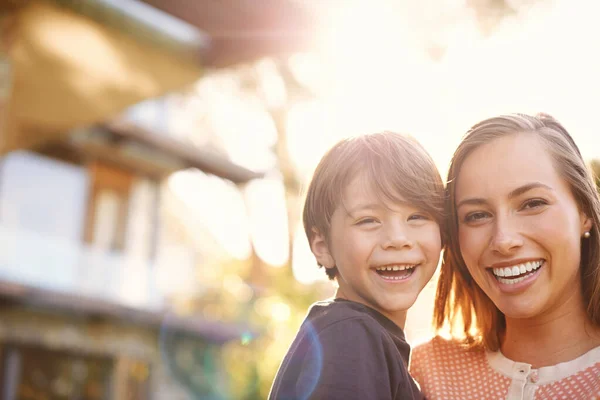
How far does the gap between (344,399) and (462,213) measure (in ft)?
1.92

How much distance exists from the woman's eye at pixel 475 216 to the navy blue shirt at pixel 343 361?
35 cm

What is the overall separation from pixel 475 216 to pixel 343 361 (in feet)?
1.76

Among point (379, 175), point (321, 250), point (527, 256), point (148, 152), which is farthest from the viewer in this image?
point (148, 152)

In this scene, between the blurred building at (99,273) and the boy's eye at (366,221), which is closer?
the boy's eye at (366,221)

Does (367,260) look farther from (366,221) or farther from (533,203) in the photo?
(533,203)

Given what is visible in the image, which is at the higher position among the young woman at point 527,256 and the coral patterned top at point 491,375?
the young woman at point 527,256

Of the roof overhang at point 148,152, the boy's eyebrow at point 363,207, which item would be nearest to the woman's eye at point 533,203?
the boy's eyebrow at point 363,207

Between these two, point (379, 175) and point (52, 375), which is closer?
point (379, 175)

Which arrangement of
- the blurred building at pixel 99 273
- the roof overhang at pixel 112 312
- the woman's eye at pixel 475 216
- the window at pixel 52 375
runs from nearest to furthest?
the woman's eye at pixel 475 216 < the roof overhang at pixel 112 312 < the window at pixel 52 375 < the blurred building at pixel 99 273

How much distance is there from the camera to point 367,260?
1623mm

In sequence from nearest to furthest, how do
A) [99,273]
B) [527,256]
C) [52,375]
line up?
1. [527,256]
2. [52,375]
3. [99,273]

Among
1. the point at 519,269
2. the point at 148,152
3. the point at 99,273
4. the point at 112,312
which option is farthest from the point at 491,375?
the point at 148,152

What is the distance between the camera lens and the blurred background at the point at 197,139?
2992 mm

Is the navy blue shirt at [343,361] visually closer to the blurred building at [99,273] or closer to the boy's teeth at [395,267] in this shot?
the boy's teeth at [395,267]
